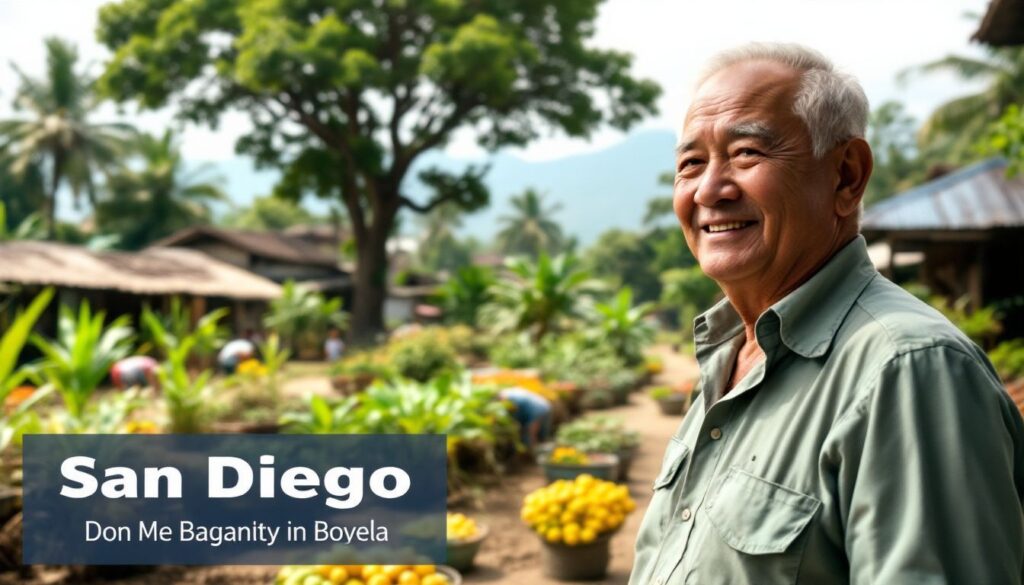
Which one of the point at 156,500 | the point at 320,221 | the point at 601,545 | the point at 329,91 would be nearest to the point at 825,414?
the point at 601,545

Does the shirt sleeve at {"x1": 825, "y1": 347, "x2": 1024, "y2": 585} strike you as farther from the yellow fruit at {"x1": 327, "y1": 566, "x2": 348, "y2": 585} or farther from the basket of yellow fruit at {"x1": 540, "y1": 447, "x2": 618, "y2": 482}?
the basket of yellow fruit at {"x1": 540, "y1": 447, "x2": 618, "y2": 482}

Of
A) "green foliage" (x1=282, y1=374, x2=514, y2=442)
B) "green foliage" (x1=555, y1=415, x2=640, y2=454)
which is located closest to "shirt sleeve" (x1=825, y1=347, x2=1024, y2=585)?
"green foliage" (x1=282, y1=374, x2=514, y2=442)

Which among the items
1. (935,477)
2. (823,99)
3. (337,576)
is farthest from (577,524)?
(935,477)

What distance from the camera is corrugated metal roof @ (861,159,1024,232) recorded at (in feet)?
33.2

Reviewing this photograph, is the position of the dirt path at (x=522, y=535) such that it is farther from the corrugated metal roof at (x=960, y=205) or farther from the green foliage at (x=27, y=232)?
the green foliage at (x=27, y=232)

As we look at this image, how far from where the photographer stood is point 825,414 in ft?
4.18

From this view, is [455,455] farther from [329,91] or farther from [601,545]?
[329,91]

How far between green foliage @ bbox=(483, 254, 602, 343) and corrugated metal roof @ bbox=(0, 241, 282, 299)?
8351mm

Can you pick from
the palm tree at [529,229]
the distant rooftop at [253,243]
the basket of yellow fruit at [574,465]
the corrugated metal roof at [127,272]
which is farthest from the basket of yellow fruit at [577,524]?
the palm tree at [529,229]

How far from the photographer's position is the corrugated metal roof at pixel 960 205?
10.1 meters

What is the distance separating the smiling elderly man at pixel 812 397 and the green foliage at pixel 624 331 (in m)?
15.5

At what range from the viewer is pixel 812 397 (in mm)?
1311

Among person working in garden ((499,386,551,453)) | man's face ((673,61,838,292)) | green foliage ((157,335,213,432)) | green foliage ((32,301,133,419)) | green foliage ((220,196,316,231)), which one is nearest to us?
man's face ((673,61,838,292))

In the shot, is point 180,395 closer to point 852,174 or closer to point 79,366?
point 79,366
